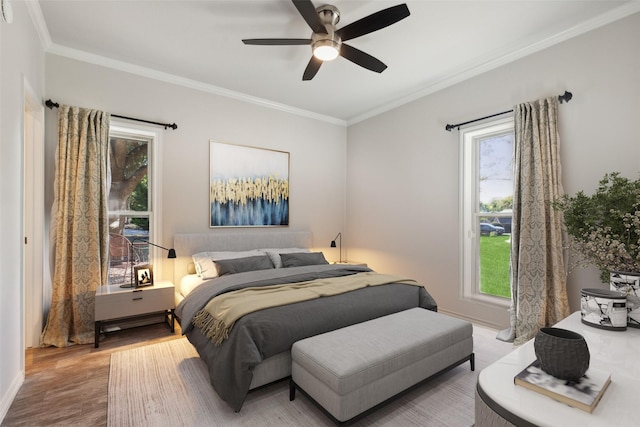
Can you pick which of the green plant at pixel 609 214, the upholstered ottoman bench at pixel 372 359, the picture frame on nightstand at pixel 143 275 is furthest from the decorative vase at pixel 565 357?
the picture frame on nightstand at pixel 143 275

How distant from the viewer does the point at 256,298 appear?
95.7 inches

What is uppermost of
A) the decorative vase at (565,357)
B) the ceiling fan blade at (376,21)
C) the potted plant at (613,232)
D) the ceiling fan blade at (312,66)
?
the ceiling fan blade at (376,21)

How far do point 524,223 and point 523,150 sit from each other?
0.73 m

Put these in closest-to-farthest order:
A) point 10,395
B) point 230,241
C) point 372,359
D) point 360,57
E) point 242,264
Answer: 1. point 372,359
2. point 10,395
3. point 360,57
4. point 242,264
5. point 230,241

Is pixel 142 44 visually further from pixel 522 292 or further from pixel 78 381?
pixel 522 292

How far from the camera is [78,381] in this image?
94.8 inches

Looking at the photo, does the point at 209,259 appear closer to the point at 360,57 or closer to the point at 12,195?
the point at 12,195

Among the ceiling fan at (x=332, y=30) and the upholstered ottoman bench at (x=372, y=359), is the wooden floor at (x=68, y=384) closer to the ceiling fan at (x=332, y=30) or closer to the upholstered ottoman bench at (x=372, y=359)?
the upholstered ottoman bench at (x=372, y=359)

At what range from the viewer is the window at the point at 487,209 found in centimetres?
354

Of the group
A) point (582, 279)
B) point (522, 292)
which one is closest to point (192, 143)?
point (522, 292)

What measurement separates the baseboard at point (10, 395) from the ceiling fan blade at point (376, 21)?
349 centimetres

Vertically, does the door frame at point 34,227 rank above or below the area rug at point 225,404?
above

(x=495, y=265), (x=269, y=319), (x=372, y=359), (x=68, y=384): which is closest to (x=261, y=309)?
(x=269, y=319)

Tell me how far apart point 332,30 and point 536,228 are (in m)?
2.58
